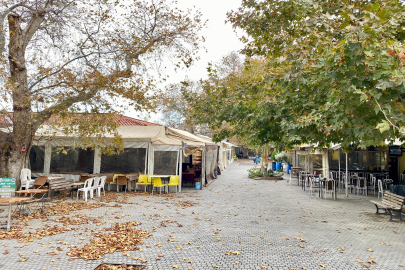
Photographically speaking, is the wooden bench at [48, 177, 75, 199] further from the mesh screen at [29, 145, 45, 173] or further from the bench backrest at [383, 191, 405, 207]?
the bench backrest at [383, 191, 405, 207]

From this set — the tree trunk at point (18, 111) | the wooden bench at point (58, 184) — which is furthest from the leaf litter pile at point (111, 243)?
the tree trunk at point (18, 111)

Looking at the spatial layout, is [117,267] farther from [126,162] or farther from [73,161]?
[73,161]

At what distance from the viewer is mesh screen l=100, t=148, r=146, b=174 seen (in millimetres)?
13930

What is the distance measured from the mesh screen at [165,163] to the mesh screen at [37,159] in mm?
5711

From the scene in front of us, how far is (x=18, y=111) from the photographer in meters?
10.7

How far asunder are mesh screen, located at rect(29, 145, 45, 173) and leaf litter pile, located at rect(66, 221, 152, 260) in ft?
30.7

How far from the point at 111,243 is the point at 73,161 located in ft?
32.0

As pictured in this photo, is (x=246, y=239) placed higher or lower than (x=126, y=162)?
lower

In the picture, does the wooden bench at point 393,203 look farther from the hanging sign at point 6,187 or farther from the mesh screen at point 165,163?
the hanging sign at point 6,187

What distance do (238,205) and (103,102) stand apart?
646 centimetres

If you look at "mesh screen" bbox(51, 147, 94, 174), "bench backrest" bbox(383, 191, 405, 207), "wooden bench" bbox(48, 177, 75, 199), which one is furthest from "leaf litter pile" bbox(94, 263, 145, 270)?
"mesh screen" bbox(51, 147, 94, 174)

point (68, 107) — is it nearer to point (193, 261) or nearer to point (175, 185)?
point (175, 185)

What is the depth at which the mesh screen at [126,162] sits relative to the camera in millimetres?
13930

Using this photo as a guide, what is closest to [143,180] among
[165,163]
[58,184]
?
[165,163]
